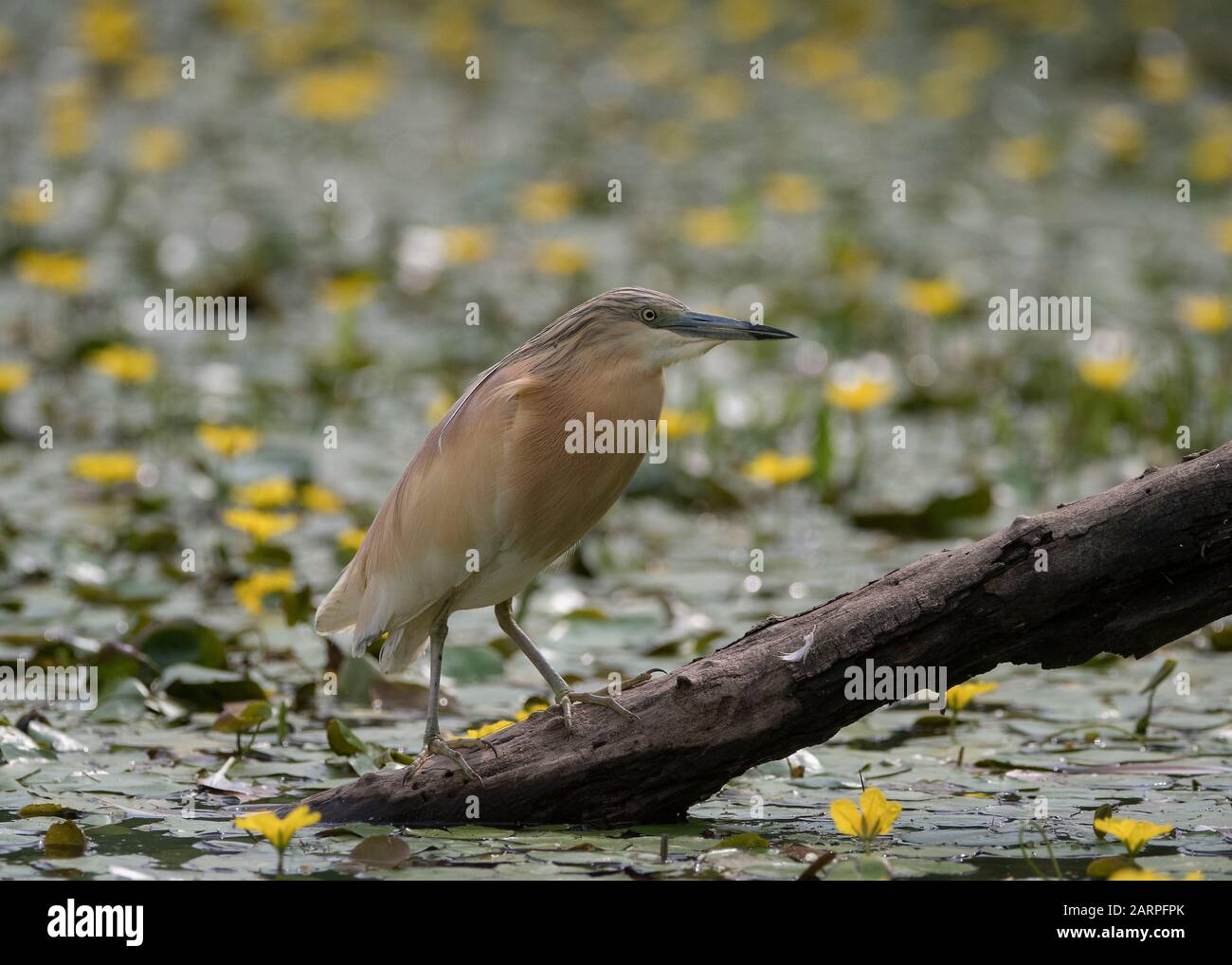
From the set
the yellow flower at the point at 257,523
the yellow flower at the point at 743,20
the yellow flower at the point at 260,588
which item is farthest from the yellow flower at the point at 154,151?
the yellow flower at the point at 260,588

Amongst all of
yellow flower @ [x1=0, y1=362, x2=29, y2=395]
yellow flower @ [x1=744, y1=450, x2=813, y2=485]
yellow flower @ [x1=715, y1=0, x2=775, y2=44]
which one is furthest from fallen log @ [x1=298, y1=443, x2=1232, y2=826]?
yellow flower @ [x1=715, y1=0, x2=775, y2=44]

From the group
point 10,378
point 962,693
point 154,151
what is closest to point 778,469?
point 962,693

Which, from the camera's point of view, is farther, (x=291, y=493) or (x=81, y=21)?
(x=81, y=21)

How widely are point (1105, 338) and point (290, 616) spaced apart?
548 cm

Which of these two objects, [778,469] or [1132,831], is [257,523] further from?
[1132,831]

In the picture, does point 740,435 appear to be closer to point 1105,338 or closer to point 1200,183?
point 1105,338

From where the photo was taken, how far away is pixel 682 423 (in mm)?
7871

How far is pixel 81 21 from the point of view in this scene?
1658cm

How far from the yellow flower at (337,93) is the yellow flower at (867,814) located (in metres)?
11.2

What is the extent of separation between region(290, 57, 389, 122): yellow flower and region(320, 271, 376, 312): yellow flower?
3.88 metres

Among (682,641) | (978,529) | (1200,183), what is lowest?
(682,641)
